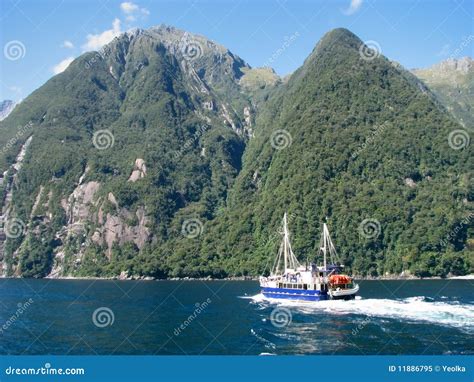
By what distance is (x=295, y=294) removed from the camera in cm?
10000

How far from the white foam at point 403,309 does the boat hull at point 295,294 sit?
131 cm

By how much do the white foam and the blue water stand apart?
124 mm

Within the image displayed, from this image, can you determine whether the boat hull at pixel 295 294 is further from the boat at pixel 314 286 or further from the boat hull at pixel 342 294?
the boat hull at pixel 342 294

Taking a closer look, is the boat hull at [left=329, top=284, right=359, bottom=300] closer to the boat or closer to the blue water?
the boat

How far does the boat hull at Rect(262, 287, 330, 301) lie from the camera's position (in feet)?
315

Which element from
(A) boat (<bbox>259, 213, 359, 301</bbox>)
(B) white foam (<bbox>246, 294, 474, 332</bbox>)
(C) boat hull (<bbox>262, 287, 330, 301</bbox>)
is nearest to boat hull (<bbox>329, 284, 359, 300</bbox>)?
(A) boat (<bbox>259, 213, 359, 301</bbox>)

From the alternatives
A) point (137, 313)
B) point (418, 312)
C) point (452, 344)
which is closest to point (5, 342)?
point (137, 313)

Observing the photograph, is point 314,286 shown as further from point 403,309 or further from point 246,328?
point 246,328

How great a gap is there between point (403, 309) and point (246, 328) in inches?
990

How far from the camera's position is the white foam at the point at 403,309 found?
225 feet

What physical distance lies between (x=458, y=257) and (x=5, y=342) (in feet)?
480

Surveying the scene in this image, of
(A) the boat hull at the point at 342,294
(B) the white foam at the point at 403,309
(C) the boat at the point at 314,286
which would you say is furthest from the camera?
(C) the boat at the point at 314,286

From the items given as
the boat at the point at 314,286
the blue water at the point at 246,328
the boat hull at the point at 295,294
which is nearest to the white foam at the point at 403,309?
the blue water at the point at 246,328
